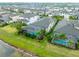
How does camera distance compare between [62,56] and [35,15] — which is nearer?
[62,56]

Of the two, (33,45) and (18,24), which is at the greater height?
(18,24)

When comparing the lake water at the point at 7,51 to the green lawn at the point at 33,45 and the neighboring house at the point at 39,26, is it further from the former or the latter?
→ the neighboring house at the point at 39,26

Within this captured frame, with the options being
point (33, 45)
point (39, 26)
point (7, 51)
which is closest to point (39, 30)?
point (39, 26)

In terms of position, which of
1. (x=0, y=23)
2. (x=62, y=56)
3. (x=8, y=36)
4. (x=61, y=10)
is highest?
(x=61, y=10)

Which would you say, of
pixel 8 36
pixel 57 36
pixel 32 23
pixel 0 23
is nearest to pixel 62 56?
pixel 57 36

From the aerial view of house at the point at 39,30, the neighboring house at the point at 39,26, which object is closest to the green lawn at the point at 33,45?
the aerial view of house at the point at 39,30

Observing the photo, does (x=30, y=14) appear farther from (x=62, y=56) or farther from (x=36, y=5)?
(x=62, y=56)

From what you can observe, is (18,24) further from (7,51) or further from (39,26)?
(7,51)
